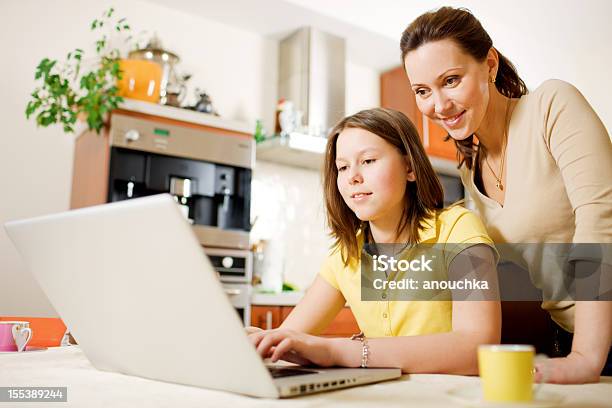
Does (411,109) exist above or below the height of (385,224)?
above

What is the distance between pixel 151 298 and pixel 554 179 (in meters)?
0.80

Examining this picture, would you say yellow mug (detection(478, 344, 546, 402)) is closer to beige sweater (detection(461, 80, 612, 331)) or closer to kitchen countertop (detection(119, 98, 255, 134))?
beige sweater (detection(461, 80, 612, 331))

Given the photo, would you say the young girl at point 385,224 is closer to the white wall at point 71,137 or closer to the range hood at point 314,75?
the white wall at point 71,137

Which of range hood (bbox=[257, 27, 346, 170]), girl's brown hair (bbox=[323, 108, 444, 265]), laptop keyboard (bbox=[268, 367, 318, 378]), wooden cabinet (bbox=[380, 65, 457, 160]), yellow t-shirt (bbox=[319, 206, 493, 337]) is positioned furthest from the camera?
wooden cabinet (bbox=[380, 65, 457, 160])

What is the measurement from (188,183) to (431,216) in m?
1.69

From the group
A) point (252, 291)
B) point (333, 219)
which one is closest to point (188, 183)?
point (252, 291)

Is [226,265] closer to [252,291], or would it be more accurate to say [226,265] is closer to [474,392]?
[252,291]

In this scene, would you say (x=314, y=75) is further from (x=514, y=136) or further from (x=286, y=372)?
(x=286, y=372)

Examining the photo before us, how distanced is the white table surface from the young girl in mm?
200

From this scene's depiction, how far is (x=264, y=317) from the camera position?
269cm

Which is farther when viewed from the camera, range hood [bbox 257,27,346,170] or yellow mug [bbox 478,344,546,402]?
range hood [bbox 257,27,346,170]

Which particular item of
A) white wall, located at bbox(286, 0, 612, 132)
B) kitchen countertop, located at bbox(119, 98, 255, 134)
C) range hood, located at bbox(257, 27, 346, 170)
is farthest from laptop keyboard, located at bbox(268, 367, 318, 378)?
white wall, located at bbox(286, 0, 612, 132)

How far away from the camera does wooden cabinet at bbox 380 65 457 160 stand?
3.73 m

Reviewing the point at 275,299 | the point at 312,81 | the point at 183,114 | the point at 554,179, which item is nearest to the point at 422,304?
the point at 554,179
